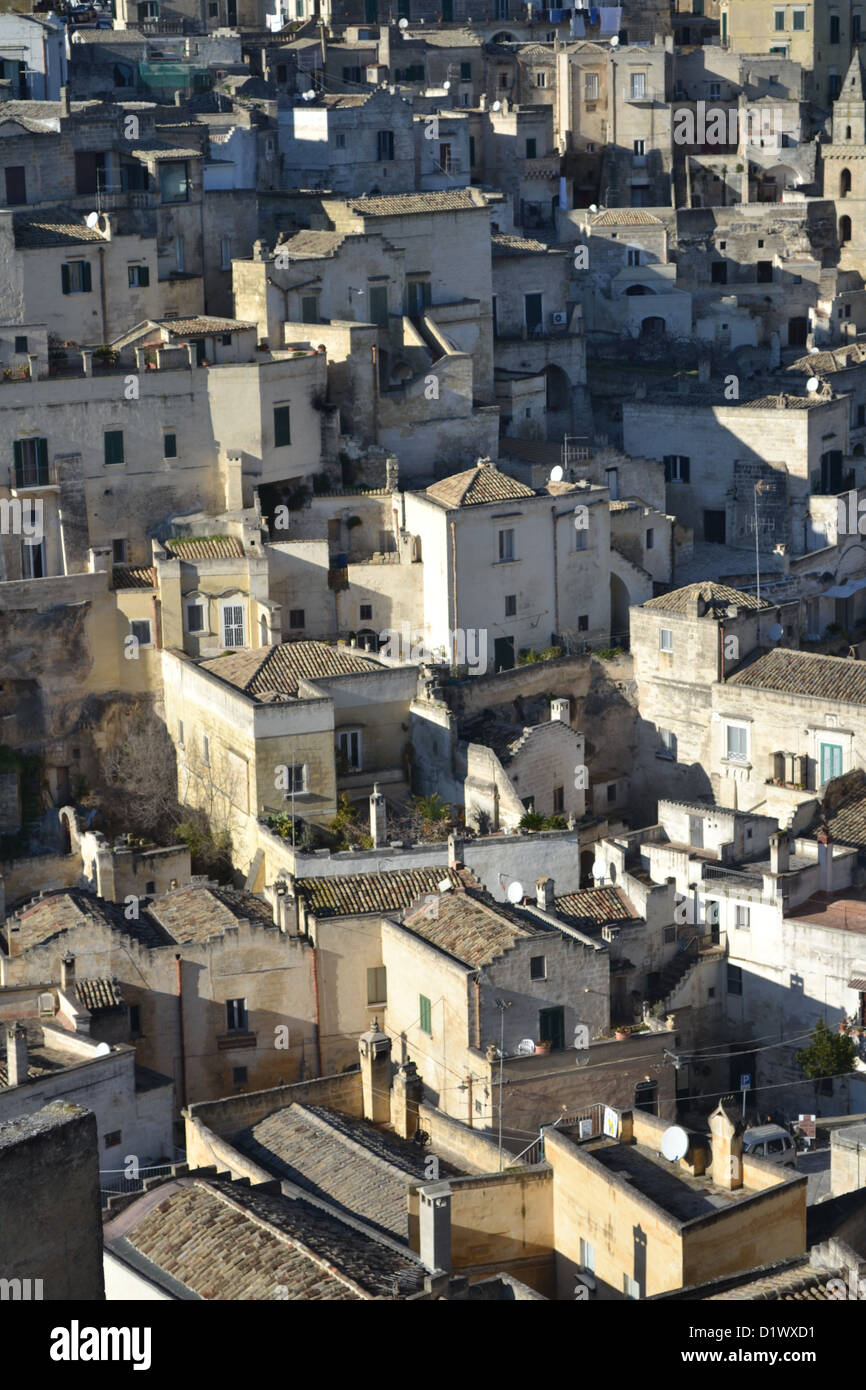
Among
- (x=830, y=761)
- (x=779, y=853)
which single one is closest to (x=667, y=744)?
(x=830, y=761)

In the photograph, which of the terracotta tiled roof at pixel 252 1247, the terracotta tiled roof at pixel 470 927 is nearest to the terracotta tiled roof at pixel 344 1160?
the terracotta tiled roof at pixel 252 1247

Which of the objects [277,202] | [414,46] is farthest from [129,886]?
[414,46]

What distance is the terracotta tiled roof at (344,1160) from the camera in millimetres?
31594

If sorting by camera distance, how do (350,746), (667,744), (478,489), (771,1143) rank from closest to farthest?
1. (771,1143)
2. (350,746)
3. (478,489)
4. (667,744)

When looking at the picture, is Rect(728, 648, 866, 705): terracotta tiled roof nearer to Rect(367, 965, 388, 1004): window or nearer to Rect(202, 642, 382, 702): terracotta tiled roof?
Rect(202, 642, 382, 702): terracotta tiled roof

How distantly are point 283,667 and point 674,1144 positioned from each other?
15.6 m

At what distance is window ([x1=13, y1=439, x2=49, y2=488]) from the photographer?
46344 millimetres

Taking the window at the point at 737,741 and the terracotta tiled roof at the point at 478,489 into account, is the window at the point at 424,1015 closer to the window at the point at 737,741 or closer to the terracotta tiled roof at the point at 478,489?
the window at the point at 737,741

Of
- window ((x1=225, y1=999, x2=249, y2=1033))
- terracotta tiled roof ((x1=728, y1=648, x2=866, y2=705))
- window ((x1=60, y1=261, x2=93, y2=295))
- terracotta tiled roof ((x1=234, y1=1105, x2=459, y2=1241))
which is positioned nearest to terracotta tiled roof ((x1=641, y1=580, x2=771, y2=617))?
terracotta tiled roof ((x1=728, y1=648, x2=866, y2=705))

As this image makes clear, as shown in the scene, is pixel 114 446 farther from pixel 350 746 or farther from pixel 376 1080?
pixel 376 1080

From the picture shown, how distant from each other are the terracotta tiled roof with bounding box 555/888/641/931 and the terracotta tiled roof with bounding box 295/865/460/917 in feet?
5.93

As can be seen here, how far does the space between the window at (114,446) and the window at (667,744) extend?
11157 millimetres

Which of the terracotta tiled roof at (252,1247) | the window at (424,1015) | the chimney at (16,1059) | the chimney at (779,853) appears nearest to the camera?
the terracotta tiled roof at (252,1247)

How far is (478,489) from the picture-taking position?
152 ft
